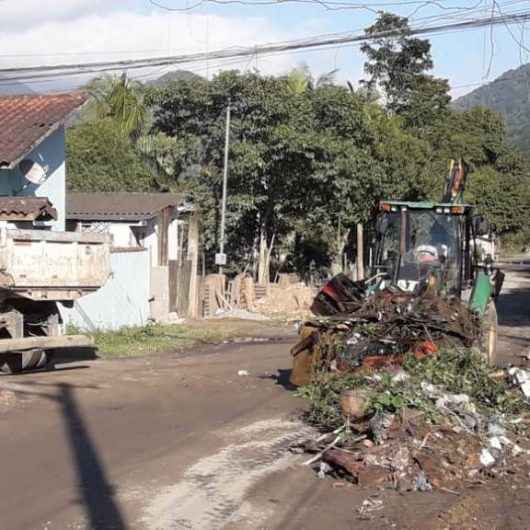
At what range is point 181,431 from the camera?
11164mm

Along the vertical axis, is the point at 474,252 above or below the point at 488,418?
above

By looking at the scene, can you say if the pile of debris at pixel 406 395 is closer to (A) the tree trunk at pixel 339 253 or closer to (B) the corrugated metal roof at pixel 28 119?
(B) the corrugated metal roof at pixel 28 119

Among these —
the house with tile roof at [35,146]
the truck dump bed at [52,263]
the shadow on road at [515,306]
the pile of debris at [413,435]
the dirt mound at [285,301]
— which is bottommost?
the shadow on road at [515,306]

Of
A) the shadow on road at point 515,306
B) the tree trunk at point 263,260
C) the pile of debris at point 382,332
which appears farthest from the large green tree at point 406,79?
the pile of debris at point 382,332

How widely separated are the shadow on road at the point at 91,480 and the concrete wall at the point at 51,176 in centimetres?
1014

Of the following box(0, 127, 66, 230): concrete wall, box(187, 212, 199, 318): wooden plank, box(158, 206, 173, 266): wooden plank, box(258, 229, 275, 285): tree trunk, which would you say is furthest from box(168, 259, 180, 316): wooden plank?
box(258, 229, 275, 285): tree trunk

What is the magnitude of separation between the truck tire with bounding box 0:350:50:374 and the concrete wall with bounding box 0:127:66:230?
6.11 m

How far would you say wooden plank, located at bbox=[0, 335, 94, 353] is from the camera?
575 inches

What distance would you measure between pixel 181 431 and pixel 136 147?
2619 cm

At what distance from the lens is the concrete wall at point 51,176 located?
70.2 feet

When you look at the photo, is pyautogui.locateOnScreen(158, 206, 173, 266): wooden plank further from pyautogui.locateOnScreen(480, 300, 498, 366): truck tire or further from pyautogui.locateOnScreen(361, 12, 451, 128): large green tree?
pyautogui.locateOnScreen(361, 12, 451, 128): large green tree

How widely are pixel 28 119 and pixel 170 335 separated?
6212 mm

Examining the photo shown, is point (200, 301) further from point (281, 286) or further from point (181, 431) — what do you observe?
point (181, 431)

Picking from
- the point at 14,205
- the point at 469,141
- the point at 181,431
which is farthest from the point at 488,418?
the point at 469,141
